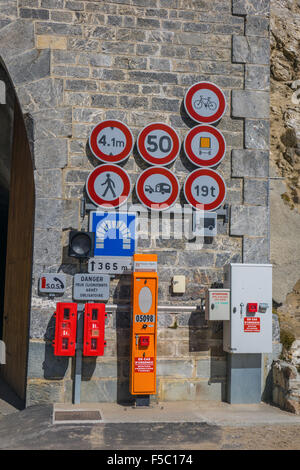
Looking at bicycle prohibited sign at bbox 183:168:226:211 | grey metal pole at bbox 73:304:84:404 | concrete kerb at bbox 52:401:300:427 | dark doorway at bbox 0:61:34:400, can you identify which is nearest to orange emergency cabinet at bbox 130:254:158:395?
concrete kerb at bbox 52:401:300:427

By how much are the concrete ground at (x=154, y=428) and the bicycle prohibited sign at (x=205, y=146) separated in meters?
2.61

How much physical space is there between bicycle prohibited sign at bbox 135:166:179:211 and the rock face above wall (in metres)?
1.43

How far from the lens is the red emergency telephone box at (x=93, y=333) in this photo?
558 cm

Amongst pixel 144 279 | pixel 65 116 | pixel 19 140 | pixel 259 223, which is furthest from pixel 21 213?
pixel 259 223

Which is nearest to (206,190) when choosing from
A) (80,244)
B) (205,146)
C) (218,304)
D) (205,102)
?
(205,146)

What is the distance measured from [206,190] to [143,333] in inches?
66.8

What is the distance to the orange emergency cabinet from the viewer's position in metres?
5.57

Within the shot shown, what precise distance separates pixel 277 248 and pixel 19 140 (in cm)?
345

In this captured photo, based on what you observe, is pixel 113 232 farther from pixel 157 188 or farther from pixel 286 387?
pixel 286 387

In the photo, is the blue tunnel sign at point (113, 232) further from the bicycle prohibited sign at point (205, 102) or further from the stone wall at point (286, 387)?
the stone wall at point (286, 387)

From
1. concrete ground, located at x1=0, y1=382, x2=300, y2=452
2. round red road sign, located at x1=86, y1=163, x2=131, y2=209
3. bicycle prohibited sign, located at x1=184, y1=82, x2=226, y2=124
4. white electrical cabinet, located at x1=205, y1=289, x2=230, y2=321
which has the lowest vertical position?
concrete ground, located at x1=0, y1=382, x2=300, y2=452

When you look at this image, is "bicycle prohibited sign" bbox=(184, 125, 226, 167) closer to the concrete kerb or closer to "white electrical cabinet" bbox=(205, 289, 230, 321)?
"white electrical cabinet" bbox=(205, 289, 230, 321)

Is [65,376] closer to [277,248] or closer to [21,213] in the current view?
[21,213]

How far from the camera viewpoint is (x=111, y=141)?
19.5ft
